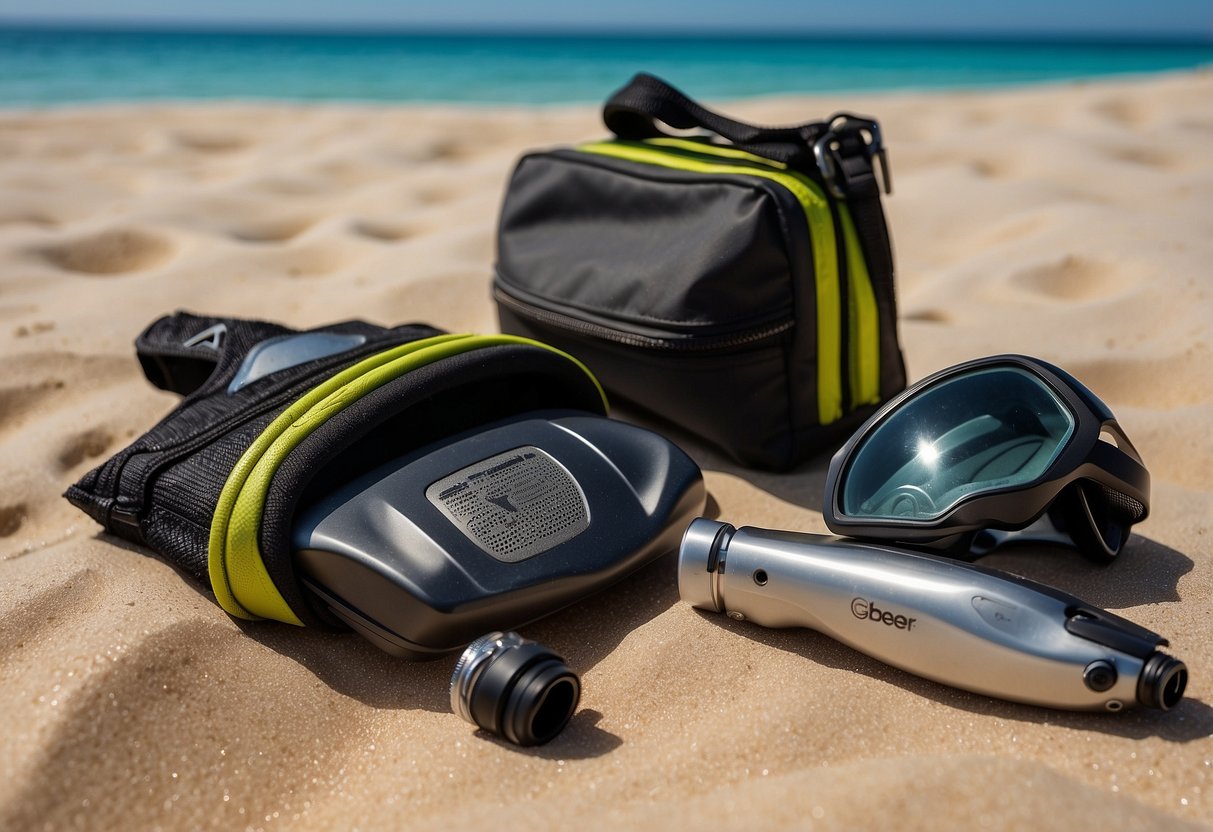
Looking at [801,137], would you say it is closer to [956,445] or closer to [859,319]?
[859,319]

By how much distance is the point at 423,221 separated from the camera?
4.02 m

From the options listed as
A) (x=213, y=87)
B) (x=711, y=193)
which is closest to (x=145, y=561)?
(x=711, y=193)

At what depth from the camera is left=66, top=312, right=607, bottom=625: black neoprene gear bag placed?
145 centimetres

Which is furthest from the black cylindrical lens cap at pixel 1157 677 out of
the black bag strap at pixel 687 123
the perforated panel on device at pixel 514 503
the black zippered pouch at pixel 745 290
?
the black bag strap at pixel 687 123

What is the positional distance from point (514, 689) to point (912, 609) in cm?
50

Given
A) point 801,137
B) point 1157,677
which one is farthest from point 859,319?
point 1157,677

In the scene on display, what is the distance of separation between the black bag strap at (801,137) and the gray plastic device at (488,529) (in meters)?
0.72

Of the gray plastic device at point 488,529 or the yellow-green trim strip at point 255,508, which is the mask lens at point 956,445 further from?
the yellow-green trim strip at point 255,508

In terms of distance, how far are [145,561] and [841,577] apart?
1104 millimetres

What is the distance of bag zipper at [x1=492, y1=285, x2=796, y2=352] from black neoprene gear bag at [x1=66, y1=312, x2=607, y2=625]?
0.22m

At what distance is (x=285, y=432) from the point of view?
1525 millimetres

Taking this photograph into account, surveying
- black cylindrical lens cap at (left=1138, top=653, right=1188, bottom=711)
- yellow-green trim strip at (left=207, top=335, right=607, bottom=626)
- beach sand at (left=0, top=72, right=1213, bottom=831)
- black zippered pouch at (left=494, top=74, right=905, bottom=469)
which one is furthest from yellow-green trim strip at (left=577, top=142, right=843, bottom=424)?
black cylindrical lens cap at (left=1138, top=653, right=1188, bottom=711)

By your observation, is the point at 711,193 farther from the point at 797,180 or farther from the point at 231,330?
the point at 231,330

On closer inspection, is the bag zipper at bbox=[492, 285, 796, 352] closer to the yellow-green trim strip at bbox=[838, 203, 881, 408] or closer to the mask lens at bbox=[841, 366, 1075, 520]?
the yellow-green trim strip at bbox=[838, 203, 881, 408]
